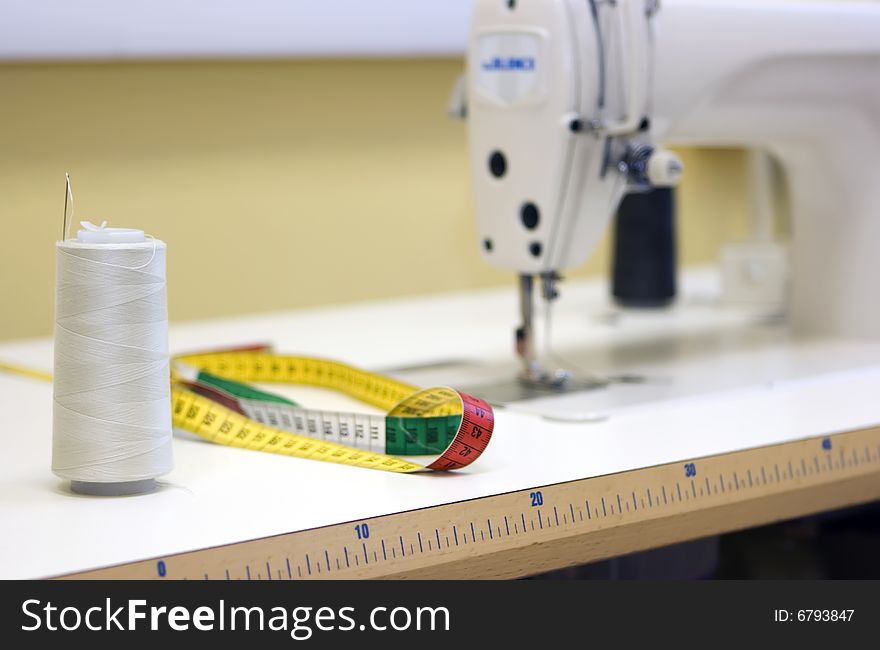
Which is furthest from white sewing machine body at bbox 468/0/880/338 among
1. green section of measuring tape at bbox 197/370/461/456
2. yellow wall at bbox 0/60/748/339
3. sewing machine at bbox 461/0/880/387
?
yellow wall at bbox 0/60/748/339

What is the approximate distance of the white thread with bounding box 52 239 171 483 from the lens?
0.96 m

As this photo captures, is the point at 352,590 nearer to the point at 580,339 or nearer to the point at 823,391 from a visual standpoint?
the point at 823,391

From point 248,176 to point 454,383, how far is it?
839 millimetres

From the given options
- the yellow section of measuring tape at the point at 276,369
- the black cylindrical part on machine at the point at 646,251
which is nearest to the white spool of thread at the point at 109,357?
the yellow section of measuring tape at the point at 276,369

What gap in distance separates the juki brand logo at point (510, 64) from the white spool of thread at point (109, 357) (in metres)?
0.54

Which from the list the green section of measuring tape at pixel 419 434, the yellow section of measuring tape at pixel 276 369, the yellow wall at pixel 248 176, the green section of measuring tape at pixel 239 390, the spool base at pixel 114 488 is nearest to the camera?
the spool base at pixel 114 488

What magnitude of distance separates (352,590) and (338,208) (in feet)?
4.76

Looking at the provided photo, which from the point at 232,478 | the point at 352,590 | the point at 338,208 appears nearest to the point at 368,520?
the point at 352,590

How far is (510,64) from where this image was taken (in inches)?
55.1

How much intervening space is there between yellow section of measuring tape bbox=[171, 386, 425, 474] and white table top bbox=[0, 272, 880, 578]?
0.04 feet

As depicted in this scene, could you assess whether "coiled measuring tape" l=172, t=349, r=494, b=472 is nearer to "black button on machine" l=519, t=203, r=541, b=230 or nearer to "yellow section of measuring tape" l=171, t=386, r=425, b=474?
"yellow section of measuring tape" l=171, t=386, r=425, b=474

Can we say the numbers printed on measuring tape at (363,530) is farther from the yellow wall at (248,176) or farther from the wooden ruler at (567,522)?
the yellow wall at (248,176)

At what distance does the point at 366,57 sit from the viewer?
7.29 ft

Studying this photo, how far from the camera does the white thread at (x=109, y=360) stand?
0.96 meters
